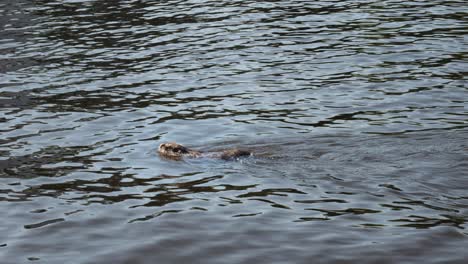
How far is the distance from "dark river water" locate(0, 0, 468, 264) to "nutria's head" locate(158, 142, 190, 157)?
0.21 meters

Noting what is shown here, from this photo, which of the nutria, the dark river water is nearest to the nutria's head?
the nutria

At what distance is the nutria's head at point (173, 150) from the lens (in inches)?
575

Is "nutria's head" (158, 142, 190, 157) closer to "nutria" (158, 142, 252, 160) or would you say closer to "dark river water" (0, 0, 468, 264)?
"nutria" (158, 142, 252, 160)

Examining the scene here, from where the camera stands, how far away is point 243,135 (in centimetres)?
1609

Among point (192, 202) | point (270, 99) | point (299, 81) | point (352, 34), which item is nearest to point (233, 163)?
point (192, 202)

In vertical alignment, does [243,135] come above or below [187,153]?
below

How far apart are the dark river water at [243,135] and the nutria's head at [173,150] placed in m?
0.21

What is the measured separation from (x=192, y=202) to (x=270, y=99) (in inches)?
251

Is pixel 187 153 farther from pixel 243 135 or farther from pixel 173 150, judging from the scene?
pixel 243 135

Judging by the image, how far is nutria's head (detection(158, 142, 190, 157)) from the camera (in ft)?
47.9

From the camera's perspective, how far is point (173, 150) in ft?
48.2

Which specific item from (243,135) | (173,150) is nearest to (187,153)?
(173,150)

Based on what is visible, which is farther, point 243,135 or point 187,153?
point 243,135

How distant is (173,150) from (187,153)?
0.24m
